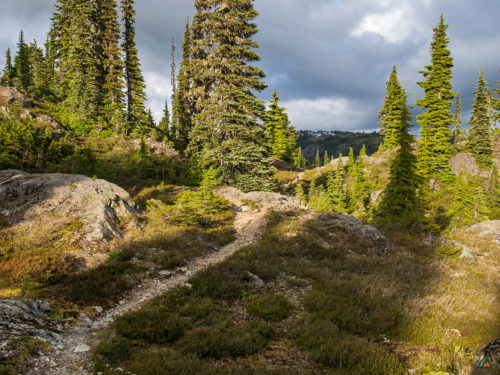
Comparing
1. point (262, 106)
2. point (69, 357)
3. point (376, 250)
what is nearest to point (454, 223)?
point (376, 250)

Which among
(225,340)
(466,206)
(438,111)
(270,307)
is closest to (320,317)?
(270,307)

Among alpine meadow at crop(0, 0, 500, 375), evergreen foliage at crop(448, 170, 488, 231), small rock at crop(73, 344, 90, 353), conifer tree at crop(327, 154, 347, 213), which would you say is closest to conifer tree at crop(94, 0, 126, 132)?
alpine meadow at crop(0, 0, 500, 375)

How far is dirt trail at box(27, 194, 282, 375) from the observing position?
176 inches

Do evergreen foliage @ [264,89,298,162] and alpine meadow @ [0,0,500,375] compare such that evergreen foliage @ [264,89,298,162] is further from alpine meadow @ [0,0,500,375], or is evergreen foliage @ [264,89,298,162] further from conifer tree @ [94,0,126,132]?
conifer tree @ [94,0,126,132]

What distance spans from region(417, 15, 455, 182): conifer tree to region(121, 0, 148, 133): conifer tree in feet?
129

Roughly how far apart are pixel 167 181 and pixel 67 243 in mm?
17617

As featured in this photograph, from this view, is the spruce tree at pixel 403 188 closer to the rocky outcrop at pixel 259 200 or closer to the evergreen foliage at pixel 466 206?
the evergreen foliage at pixel 466 206

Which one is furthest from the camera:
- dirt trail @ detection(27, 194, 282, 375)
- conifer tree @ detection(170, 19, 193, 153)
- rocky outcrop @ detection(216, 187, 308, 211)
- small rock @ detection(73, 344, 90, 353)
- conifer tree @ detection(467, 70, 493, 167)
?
conifer tree @ detection(170, 19, 193, 153)

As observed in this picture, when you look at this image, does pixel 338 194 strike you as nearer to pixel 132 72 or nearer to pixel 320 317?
pixel 320 317

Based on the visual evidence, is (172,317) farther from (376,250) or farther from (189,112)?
(189,112)

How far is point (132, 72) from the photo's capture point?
40219 mm

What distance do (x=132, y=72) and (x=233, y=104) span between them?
84.5ft

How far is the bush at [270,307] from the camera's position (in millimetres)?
7483

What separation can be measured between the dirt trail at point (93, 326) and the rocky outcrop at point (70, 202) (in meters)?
4.05
